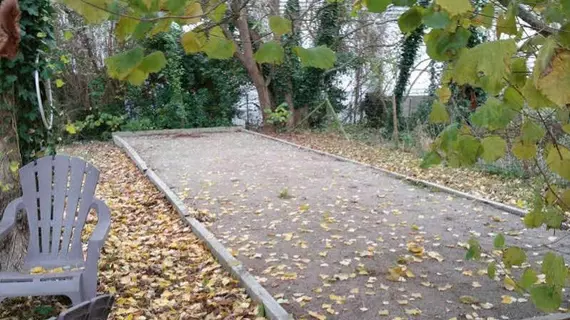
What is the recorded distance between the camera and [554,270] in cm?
177

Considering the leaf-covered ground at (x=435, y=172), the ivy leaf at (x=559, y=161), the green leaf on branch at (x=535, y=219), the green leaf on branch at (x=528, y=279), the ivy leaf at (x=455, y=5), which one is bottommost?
the leaf-covered ground at (x=435, y=172)

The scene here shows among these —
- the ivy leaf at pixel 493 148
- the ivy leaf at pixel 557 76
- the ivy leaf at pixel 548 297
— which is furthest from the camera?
the ivy leaf at pixel 493 148

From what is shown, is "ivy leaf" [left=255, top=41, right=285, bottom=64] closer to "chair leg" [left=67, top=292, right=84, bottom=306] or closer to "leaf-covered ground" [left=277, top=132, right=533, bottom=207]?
"chair leg" [left=67, top=292, right=84, bottom=306]

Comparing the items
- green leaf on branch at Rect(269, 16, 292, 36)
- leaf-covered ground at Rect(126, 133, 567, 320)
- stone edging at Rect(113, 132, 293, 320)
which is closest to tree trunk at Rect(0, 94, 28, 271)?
stone edging at Rect(113, 132, 293, 320)

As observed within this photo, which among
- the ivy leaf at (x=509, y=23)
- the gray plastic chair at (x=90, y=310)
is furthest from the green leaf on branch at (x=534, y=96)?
the gray plastic chair at (x=90, y=310)

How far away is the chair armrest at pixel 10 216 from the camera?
3.54m

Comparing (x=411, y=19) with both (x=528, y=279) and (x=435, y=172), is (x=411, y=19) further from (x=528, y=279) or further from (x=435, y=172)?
(x=435, y=172)

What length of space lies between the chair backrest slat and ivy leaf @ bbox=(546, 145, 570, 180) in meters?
3.24

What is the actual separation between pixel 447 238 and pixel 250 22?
12.0 m

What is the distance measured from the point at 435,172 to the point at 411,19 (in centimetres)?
781

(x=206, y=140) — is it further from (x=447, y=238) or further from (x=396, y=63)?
(x=447, y=238)

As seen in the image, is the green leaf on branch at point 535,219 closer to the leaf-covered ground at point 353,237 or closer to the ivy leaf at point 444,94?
the leaf-covered ground at point 353,237

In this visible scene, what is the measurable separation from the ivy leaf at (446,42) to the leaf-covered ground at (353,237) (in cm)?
139

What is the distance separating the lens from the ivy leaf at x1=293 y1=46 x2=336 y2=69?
5.57 feet
